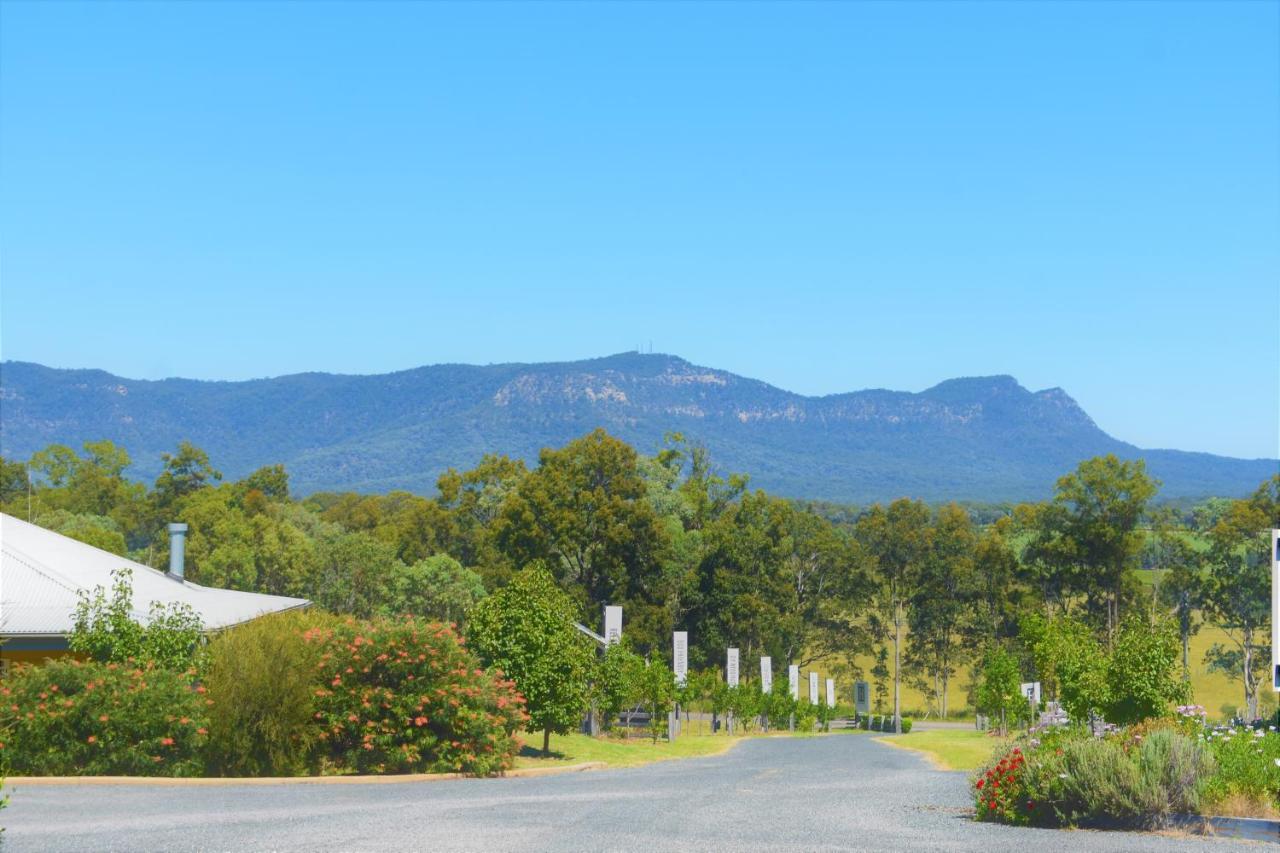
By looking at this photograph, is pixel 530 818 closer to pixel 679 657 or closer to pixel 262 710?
pixel 262 710

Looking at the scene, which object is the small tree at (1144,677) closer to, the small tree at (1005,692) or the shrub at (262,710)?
the small tree at (1005,692)

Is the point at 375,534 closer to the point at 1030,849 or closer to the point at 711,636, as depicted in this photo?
the point at 711,636

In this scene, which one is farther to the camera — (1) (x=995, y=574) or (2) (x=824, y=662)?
(2) (x=824, y=662)

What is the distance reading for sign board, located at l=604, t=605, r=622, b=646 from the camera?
35.3 m

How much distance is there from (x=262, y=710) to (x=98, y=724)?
228 centimetres

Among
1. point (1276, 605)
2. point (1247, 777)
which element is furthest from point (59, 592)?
point (1276, 605)

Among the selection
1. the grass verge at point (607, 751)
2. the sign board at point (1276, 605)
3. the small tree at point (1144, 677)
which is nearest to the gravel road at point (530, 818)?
the sign board at point (1276, 605)

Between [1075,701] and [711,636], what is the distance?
124ft

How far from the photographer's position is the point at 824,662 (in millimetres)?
89000

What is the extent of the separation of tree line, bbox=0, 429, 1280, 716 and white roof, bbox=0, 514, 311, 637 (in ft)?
83.1

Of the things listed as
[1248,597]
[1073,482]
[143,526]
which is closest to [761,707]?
[1073,482]

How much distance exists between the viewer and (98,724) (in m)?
20.0

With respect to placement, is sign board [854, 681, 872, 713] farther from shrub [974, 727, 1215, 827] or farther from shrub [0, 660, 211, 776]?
shrub [974, 727, 1215, 827]

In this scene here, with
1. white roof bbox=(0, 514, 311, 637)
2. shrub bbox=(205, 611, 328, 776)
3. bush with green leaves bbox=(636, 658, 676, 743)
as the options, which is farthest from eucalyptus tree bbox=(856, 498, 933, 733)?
shrub bbox=(205, 611, 328, 776)
